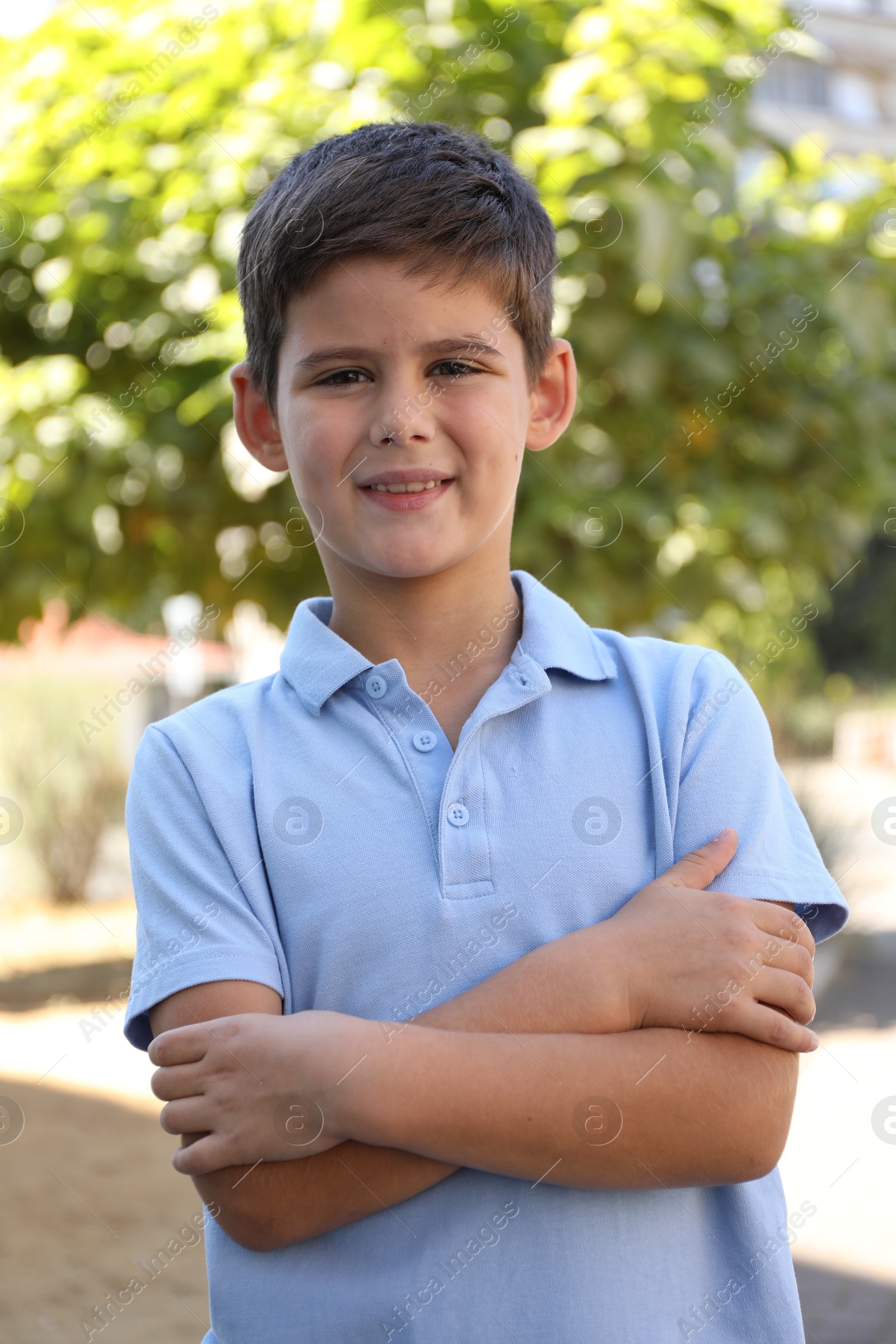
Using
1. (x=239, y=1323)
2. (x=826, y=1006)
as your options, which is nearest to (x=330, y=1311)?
(x=239, y=1323)

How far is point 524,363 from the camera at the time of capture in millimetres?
1532

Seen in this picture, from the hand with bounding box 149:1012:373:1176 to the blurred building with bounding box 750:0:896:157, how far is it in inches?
1794

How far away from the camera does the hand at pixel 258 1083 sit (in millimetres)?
1218

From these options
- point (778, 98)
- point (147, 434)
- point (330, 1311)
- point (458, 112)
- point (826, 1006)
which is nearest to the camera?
point (330, 1311)

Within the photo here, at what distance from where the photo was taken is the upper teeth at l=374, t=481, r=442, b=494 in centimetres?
140

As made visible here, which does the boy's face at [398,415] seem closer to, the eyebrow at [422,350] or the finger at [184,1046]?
the eyebrow at [422,350]

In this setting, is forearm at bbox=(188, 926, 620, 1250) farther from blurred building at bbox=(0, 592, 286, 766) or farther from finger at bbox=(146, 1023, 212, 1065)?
blurred building at bbox=(0, 592, 286, 766)

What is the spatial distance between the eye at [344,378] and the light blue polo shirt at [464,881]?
293mm

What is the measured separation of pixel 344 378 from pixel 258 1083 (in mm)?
745

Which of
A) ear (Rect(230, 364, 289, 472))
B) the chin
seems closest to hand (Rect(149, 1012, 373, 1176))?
the chin

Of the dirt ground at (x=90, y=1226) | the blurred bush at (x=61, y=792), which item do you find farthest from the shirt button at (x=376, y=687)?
the blurred bush at (x=61, y=792)

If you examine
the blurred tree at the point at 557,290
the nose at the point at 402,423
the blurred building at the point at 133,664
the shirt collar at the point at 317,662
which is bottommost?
the blurred building at the point at 133,664

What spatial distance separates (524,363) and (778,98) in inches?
1877

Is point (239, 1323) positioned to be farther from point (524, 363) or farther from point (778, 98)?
point (778, 98)
